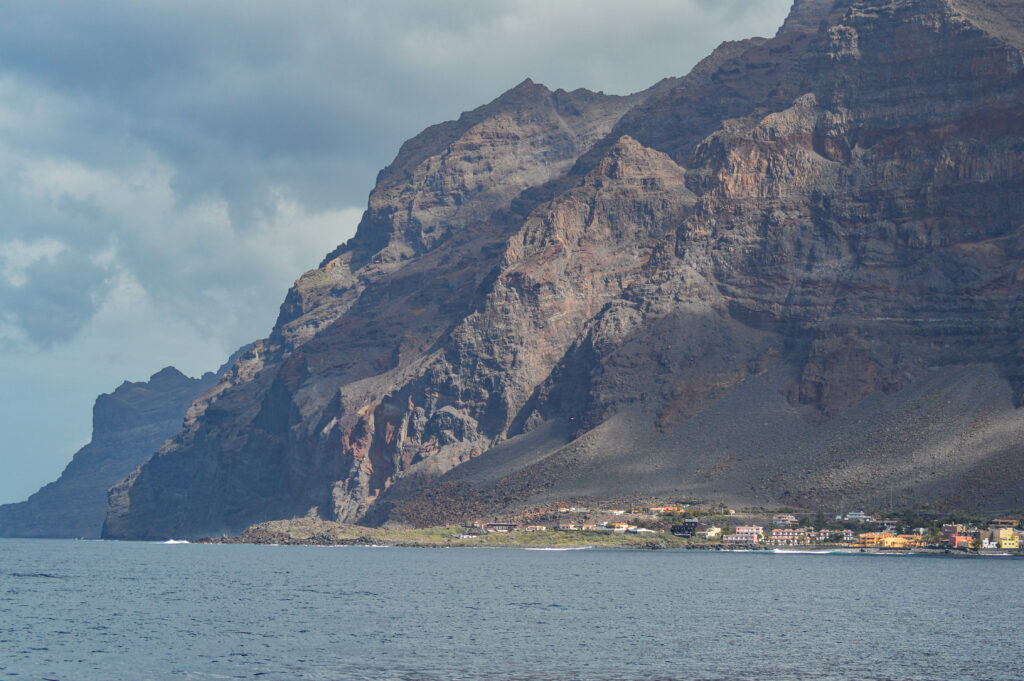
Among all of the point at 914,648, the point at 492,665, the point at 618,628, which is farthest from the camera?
the point at 618,628

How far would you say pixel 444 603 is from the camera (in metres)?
172

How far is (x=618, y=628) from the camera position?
144 metres

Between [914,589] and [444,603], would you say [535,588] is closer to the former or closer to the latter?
[444,603]

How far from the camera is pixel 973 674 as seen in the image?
11369cm

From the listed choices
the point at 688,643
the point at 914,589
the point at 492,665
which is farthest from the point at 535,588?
the point at 492,665

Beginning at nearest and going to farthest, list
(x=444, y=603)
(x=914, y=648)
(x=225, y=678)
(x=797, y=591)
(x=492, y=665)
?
(x=225, y=678), (x=492, y=665), (x=914, y=648), (x=444, y=603), (x=797, y=591)

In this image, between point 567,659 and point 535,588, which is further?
point 535,588

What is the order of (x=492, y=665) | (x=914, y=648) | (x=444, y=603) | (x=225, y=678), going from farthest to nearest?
(x=444, y=603) → (x=914, y=648) → (x=492, y=665) → (x=225, y=678)

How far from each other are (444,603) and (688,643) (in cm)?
4832

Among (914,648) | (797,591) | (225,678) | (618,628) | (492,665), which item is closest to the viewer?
(225,678)

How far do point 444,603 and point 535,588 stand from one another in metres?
27.8

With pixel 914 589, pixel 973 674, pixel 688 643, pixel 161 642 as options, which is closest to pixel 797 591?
pixel 914 589

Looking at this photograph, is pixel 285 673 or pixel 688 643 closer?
pixel 285 673

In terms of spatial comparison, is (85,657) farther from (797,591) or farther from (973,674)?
(797,591)
